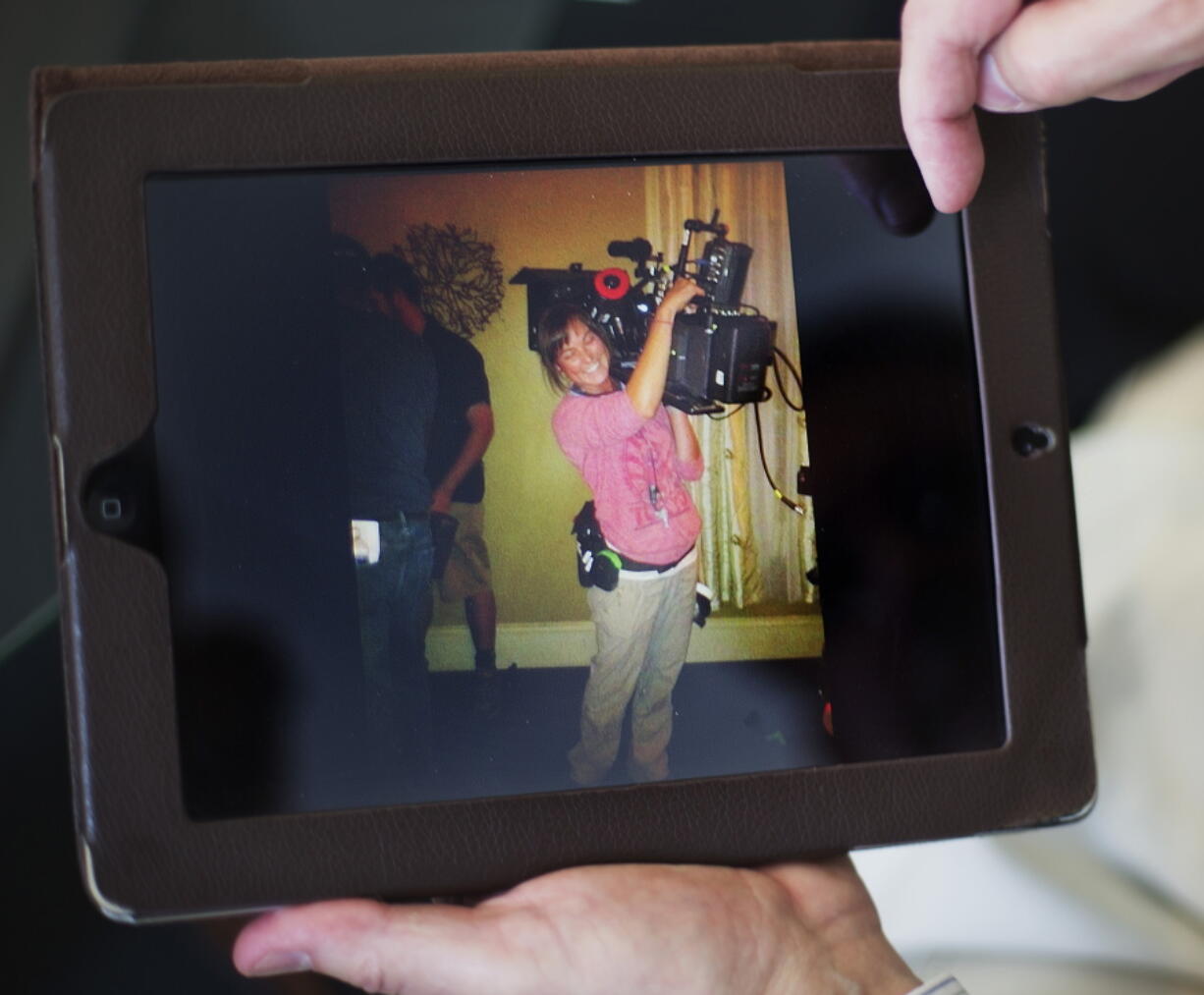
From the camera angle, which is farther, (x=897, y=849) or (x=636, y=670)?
(x=897, y=849)

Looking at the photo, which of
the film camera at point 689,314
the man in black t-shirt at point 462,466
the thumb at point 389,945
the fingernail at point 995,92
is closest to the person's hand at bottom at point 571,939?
the thumb at point 389,945

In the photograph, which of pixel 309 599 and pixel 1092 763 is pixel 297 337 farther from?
pixel 1092 763

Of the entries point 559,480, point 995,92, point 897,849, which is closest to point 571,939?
point 559,480

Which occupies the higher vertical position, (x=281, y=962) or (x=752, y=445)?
(x=752, y=445)

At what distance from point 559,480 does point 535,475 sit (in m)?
0.01

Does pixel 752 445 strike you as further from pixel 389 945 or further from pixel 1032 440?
pixel 389 945

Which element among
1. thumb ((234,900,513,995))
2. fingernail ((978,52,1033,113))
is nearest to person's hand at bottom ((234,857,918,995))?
thumb ((234,900,513,995))

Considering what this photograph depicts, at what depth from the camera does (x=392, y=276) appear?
0.52m

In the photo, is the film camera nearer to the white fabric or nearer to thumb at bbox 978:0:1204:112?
thumb at bbox 978:0:1204:112

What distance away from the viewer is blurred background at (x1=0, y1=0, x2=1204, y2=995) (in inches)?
27.0

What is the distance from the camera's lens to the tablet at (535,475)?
51 cm

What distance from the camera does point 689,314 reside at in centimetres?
54

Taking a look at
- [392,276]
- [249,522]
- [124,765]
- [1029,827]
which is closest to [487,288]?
[392,276]

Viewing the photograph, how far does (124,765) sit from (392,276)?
248 mm
